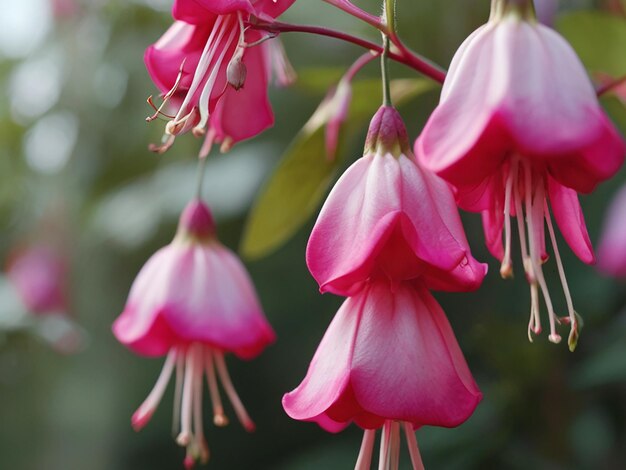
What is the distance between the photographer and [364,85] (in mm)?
580

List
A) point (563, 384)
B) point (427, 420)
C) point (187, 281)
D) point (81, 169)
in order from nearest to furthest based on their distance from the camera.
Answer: point (427, 420) < point (187, 281) < point (563, 384) < point (81, 169)

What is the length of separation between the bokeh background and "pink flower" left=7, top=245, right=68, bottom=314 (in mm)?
19

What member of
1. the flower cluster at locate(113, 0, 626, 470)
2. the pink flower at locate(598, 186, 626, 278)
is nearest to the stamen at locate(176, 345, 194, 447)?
the flower cluster at locate(113, 0, 626, 470)

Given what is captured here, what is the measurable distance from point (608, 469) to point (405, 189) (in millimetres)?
585

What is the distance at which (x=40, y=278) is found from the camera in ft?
3.47

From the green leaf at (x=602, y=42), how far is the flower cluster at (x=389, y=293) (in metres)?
0.26

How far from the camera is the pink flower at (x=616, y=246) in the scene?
0.71m

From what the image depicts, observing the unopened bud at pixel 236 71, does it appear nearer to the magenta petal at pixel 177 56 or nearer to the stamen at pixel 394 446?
the magenta petal at pixel 177 56

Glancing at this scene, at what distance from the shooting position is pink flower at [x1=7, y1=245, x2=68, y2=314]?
1032 mm

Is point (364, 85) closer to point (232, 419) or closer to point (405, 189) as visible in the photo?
point (405, 189)

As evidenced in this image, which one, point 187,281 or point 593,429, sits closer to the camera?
point 187,281

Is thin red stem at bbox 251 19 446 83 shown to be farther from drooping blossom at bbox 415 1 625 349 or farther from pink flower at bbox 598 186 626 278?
pink flower at bbox 598 186 626 278

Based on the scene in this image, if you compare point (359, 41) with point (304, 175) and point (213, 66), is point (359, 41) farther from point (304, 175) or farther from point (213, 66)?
point (304, 175)

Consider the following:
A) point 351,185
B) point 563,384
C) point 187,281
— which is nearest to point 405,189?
point 351,185
